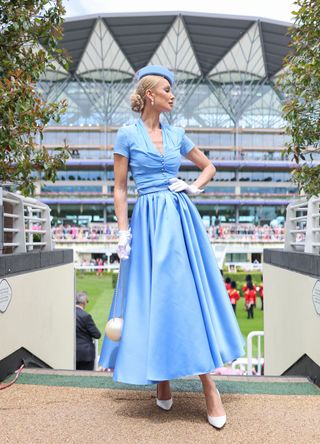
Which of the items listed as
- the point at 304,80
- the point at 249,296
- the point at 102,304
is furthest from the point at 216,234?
the point at 304,80

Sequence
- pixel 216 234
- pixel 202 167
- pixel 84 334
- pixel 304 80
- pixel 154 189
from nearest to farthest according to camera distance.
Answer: pixel 154 189
pixel 202 167
pixel 304 80
pixel 84 334
pixel 216 234

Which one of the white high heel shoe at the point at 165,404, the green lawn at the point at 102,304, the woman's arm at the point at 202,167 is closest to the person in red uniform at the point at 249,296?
the green lawn at the point at 102,304

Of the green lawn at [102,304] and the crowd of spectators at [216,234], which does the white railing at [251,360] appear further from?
the crowd of spectators at [216,234]

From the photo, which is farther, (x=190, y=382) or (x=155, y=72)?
(x=190, y=382)

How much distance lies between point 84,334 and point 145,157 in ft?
14.6

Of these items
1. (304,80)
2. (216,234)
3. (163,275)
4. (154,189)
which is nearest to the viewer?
(163,275)

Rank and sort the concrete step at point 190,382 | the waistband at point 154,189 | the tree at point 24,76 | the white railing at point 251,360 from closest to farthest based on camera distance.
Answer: the waistband at point 154,189
the concrete step at point 190,382
the tree at point 24,76
the white railing at point 251,360

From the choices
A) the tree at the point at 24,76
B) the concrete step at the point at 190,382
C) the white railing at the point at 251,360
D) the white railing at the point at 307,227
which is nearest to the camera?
the concrete step at the point at 190,382

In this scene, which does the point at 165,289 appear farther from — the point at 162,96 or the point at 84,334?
the point at 84,334

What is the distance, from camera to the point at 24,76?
184 inches

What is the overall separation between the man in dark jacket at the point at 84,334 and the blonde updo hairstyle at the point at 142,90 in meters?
4.20

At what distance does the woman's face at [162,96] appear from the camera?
9.72ft

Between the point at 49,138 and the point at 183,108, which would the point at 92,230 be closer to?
the point at 49,138

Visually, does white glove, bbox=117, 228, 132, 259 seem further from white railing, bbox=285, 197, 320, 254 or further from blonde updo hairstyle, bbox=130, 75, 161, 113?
white railing, bbox=285, 197, 320, 254
